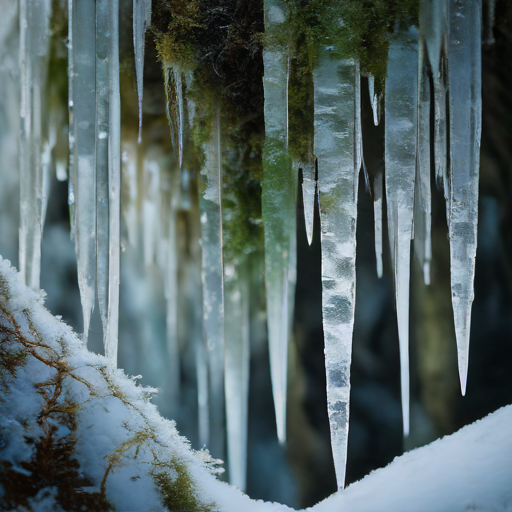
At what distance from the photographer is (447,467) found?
3.57ft

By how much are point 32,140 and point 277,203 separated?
935mm

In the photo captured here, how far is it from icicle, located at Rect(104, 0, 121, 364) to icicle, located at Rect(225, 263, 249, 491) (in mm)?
424

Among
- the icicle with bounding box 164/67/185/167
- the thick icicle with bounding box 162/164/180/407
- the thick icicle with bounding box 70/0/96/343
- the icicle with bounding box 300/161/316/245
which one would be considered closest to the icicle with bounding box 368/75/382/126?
the icicle with bounding box 300/161/316/245

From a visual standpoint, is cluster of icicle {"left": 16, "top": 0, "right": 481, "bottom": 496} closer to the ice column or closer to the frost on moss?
the ice column

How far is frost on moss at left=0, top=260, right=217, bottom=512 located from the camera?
851 millimetres

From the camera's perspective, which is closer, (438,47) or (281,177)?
(438,47)

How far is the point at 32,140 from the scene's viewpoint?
1.52 metres

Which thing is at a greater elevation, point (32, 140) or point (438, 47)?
point (438, 47)

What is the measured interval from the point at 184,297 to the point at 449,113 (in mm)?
1178

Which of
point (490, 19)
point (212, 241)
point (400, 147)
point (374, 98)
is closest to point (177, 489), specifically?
point (212, 241)

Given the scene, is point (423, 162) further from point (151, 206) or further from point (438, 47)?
point (151, 206)

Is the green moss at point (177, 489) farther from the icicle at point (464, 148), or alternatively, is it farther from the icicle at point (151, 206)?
the icicle at point (151, 206)

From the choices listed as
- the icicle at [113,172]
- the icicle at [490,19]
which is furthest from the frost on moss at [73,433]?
the icicle at [490,19]

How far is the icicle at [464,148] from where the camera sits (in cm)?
117
